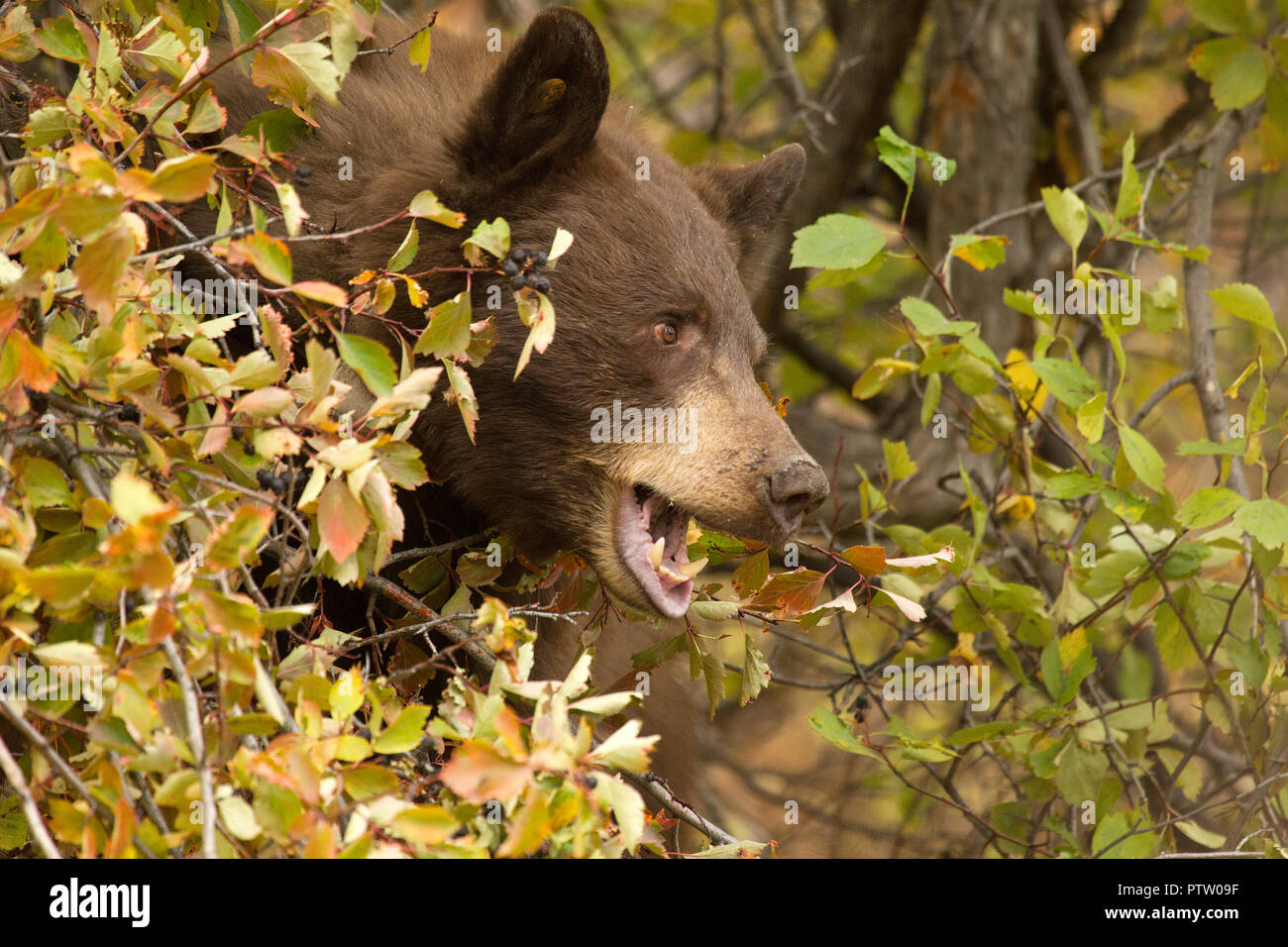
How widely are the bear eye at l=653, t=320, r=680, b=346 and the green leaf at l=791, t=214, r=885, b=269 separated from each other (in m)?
0.48

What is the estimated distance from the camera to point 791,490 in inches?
124

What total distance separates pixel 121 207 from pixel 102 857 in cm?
100

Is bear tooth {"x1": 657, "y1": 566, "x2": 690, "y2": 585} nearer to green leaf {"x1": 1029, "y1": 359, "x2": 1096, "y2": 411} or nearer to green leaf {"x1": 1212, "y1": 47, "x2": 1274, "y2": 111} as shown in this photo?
green leaf {"x1": 1029, "y1": 359, "x2": 1096, "y2": 411}

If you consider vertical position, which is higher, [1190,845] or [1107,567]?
[1107,567]

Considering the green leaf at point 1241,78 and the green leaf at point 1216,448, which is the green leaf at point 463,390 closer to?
the green leaf at point 1216,448

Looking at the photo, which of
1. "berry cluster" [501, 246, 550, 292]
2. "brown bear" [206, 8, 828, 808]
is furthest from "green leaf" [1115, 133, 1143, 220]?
"berry cluster" [501, 246, 550, 292]

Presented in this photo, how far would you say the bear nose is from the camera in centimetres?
315

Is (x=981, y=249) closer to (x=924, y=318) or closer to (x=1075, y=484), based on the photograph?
(x=924, y=318)

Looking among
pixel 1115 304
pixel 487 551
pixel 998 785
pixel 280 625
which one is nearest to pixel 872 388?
pixel 1115 304

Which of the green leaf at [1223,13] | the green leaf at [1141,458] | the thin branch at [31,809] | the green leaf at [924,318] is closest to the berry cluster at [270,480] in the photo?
the thin branch at [31,809]

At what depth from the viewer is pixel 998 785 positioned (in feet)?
18.7

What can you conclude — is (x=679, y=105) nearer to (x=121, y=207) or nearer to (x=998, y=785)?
(x=998, y=785)

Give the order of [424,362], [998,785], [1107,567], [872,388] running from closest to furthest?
1. [424,362]
2. [1107,567]
3. [872,388]
4. [998,785]

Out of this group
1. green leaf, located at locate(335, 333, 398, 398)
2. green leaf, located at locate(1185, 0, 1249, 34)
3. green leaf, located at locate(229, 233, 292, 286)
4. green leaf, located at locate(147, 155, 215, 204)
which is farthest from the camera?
green leaf, located at locate(1185, 0, 1249, 34)
